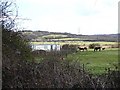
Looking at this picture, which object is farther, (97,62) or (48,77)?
(97,62)

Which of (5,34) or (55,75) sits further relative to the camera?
(5,34)

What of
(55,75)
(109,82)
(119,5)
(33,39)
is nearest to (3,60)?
(55,75)

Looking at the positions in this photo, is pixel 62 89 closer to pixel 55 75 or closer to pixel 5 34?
pixel 55 75

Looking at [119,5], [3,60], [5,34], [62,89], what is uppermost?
[119,5]

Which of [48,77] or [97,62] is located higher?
[48,77]

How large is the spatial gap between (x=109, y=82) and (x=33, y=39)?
4.44m

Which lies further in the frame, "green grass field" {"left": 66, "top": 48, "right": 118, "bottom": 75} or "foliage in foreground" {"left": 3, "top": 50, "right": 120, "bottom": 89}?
"green grass field" {"left": 66, "top": 48, "right": 118, "bottom": 75}

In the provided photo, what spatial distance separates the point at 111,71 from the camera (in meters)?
7.04

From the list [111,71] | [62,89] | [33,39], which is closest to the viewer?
[62,89]

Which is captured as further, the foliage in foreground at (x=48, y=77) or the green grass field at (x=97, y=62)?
the green grass field at (x=97, y=62)

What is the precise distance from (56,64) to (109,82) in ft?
4.07

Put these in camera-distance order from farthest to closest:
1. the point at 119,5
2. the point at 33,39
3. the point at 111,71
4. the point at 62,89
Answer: the point at 33,39
the point at 119,5
the point at 111,71
the point at 62,89

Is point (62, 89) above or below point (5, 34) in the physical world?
below

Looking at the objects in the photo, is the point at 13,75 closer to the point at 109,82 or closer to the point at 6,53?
the point at 6,53
